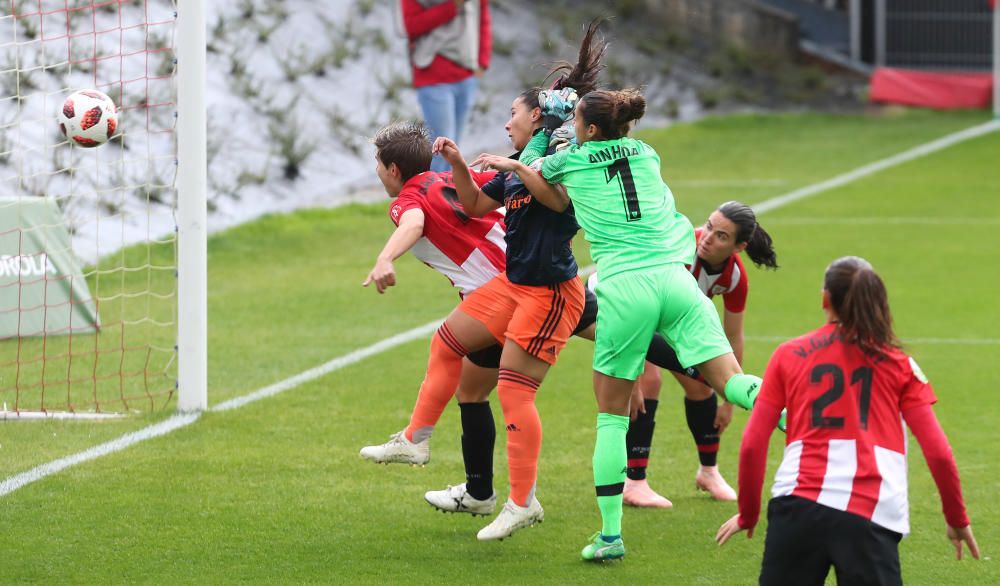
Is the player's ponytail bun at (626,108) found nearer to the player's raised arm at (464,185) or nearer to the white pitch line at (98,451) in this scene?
the player's raised arm at (464,185)

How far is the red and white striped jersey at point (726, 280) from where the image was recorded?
566cm

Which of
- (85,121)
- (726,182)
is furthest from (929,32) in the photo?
(85,121)

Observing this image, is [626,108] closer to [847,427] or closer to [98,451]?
[847,427]

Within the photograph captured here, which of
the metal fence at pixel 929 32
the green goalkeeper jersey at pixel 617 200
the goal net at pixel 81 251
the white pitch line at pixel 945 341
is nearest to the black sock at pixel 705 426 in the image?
the green goalkeeper jersey at pixel 617 200

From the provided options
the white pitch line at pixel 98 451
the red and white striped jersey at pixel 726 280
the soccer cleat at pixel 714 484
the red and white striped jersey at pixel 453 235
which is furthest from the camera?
the white pitch line at pixel 98 451

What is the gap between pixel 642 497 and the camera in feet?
19.6

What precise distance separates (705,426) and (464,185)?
1652 mm

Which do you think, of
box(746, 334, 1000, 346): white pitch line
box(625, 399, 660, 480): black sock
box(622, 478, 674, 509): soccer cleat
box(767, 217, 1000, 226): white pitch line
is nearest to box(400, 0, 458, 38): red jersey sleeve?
box(767, 217, 1000, 226): white pitch line

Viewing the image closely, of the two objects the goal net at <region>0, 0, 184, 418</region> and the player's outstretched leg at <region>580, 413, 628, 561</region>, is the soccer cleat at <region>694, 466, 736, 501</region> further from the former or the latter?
the goal net at <region>0, 0, 184, 418</region>

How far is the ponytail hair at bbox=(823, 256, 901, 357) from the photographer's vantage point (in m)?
3.72

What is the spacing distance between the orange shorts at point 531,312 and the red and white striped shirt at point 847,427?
162 cm

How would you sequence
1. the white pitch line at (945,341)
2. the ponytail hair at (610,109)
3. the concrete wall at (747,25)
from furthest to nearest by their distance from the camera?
the concrete wall at (747,25)
the white pitch line at (945,341)
the ponytail hair at (610,109)

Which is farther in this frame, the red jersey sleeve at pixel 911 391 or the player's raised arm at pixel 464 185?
the player's raised arm at pixel 464 185

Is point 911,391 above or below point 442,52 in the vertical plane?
below
